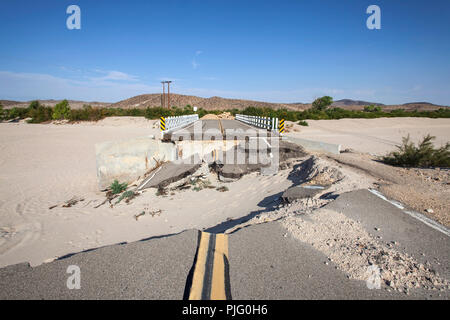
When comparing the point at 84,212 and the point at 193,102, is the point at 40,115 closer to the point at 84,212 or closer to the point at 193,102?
the point at 84,212

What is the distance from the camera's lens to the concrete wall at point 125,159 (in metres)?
9.98

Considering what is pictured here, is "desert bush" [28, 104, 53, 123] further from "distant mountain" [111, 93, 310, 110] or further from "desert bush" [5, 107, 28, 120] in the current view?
"distant mountain" [111, 93, 310, 110]

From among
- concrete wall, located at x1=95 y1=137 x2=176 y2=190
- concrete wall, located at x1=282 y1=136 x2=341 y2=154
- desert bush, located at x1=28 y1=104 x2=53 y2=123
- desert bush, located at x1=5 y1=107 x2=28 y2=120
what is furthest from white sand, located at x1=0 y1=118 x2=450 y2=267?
desert bush, located at x1=5 y1=107 x2=28 y2=120

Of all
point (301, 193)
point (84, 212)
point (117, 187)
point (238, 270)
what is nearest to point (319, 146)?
point (301, 193)

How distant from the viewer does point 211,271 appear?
281 cm

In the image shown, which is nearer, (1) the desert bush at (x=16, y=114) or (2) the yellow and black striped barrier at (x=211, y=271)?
(2) the yellow and black striped barrier at (x=211, y=271)

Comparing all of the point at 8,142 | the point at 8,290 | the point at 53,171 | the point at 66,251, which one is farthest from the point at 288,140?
the point at 8,142

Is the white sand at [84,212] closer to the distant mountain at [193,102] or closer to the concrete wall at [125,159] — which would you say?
the concrete wall at [125,159]

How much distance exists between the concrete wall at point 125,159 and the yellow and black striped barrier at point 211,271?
777 centimetres

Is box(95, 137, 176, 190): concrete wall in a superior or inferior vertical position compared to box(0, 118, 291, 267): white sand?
superior

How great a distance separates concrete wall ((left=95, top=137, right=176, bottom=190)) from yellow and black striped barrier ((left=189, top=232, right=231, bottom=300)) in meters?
7.77

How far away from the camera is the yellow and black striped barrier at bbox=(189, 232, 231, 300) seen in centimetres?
246

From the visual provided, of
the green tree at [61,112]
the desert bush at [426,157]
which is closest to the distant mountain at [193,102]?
the green tree at [61,112]

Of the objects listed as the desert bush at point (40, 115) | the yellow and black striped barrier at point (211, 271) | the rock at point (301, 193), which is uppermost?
the desert bush at point (40, 115)
